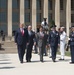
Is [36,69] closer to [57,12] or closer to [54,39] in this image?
[54,39]

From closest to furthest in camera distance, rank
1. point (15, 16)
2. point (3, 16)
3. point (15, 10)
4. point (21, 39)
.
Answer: point (21, 39), point (3, 16), point (15, 10), point (15, 16)

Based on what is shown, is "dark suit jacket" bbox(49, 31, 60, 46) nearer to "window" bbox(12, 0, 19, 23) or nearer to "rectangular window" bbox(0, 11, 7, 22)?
"rectangular window" bbox(0, 11, 7, 22)

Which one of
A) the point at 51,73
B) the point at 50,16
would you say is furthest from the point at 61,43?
the point at 50,16

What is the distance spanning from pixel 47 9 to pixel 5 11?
827cm

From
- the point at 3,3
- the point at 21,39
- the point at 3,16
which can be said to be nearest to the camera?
the point at 21,39

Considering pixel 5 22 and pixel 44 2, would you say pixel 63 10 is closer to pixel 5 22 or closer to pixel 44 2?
pixel 44 2

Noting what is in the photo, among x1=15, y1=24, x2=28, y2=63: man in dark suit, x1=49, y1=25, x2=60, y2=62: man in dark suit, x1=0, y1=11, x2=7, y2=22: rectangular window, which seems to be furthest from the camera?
x1=0, y1=11, x2=7, y2=22: rectangular window

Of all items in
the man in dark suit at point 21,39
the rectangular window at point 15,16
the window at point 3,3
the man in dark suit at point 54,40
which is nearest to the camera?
the man in dark suit at point 21,39

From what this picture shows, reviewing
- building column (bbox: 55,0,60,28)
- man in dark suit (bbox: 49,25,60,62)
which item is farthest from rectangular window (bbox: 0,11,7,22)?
man in dark suit (bbox: 49,25,60,62)

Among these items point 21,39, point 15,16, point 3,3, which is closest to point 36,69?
point 21,39

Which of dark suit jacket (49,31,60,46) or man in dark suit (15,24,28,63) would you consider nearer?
man in dark suit (15,24,28,63)

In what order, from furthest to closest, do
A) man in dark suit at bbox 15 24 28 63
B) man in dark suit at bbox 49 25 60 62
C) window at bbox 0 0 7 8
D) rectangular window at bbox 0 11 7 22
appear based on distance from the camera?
rectangular window at bbox 0 11 7 22, window at bbox 0 0 7 8, man in dark suit at bbox 49 25 60 62, man in dark suit at bbox 15 24 28 63

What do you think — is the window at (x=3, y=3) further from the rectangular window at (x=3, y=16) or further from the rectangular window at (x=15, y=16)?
the rectangular window at (x=15, y=16)

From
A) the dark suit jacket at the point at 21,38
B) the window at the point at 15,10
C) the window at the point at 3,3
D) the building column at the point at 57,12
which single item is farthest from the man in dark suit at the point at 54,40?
the window at the point at 15,10
